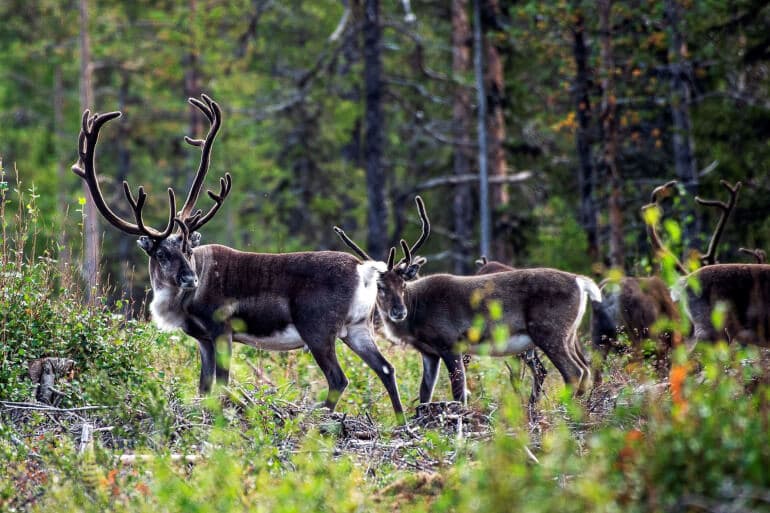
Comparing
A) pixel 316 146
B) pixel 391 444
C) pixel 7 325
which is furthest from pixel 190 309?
pixel 316 146

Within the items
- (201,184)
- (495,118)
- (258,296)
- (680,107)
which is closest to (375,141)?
(495,118)

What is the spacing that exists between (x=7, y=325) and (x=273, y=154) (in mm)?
22522

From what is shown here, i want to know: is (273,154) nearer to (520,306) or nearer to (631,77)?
(631,77)

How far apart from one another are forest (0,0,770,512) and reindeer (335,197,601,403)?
70 millimetres

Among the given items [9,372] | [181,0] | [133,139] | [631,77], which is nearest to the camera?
[9,372]

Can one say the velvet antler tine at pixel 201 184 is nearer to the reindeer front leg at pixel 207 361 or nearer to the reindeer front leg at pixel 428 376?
the reindeer front leg at pixel 207 361

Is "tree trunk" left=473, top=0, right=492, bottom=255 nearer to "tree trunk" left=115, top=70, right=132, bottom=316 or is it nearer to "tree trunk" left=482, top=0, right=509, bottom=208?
"tree trunk" left=482, top=0, right=509, bottom=208

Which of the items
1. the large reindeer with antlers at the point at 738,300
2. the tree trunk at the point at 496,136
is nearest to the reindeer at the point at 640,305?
the large reindeer with antlers at the point at 738,300

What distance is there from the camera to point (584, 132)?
18297 mm

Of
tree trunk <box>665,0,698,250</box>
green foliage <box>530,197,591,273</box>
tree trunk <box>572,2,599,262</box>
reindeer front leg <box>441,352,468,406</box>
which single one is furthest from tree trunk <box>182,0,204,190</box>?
reindeer front leg <box>441,352,468,406</box>

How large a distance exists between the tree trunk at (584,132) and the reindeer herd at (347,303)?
7.68m

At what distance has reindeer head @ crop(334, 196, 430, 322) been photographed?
10.0 meters

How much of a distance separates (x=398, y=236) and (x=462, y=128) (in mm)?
3393

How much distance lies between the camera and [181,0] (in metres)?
29.5
